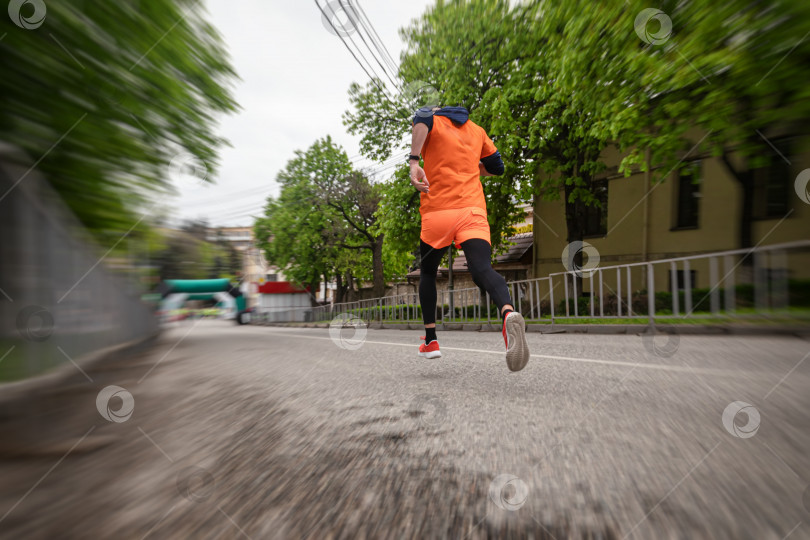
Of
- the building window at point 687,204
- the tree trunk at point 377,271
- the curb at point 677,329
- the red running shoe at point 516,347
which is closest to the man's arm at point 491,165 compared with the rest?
the red running shoe at point 516,347

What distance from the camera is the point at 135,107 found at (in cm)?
335

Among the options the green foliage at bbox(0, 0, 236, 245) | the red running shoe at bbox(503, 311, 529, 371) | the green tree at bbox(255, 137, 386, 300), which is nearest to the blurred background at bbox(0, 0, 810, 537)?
the green foliage at bbox(0, 0, 236, 245)

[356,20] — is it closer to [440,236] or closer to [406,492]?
[440,236]

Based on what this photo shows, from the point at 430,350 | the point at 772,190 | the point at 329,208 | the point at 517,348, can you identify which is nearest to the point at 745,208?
the point at 772,190

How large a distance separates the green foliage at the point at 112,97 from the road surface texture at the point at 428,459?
1.72 meters

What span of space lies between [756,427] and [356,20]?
9.56 meters

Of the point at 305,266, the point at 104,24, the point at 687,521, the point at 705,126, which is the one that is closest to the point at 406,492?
the point at 687,521

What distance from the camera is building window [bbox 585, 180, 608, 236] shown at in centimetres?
1858

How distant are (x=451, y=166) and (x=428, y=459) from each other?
2.36 m

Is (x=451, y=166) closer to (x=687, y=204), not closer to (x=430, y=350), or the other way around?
(x=430, y=350)

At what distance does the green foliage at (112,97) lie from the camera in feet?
8.72

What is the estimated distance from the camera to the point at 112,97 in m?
3.14

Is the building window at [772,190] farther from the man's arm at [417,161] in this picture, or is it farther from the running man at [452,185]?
the man's arm at [417,161]

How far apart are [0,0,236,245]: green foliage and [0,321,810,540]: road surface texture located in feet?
5.63
